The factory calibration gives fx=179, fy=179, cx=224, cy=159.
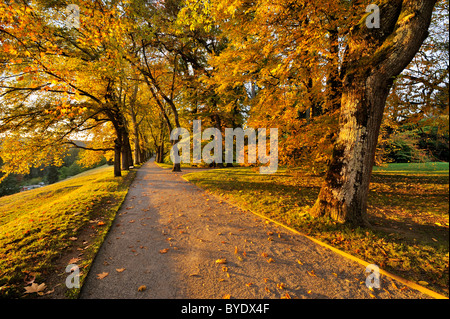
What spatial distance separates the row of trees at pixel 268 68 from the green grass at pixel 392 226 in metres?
Result: 0.55

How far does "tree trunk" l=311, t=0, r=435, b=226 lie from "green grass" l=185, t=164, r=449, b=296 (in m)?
0.52

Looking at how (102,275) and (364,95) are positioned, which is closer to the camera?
(102,275)

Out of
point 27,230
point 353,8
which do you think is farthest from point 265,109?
point 27,230

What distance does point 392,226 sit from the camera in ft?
13.6

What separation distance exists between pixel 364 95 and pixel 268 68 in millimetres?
3622

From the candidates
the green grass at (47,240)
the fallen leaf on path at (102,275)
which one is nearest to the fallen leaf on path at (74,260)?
the green grass at (47,240)

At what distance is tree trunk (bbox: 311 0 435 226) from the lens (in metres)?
3.21

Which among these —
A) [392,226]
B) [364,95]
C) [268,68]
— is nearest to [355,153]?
[364,95]

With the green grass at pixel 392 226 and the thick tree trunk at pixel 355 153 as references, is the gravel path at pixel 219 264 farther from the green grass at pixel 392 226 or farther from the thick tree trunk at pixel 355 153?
the thick tree trunk at pixel 355 153

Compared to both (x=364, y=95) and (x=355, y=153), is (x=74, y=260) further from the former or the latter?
(x=364, y=95)

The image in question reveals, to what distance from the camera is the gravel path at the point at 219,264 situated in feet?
8.20

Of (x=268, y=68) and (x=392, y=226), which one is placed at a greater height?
(x=268, y=68)

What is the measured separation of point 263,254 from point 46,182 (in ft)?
246
